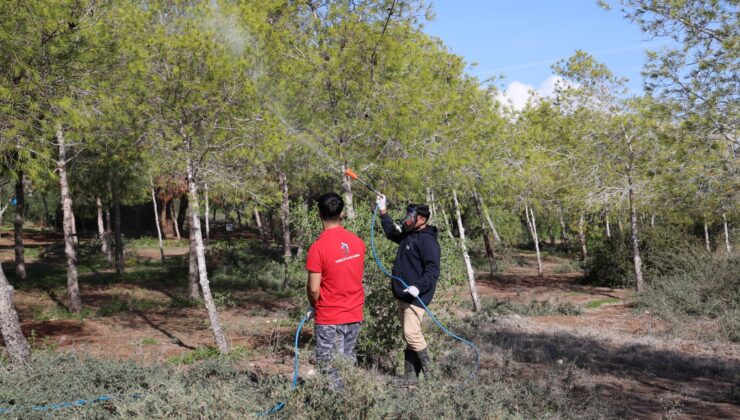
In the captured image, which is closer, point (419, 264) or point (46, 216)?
point (419, 264)

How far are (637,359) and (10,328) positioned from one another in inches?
352

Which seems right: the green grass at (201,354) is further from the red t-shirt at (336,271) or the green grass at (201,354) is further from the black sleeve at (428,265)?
the red t-shirt at (336,271)

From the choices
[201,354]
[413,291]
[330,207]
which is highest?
[330,207]

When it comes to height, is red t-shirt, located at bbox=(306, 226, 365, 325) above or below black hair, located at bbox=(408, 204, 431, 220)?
below

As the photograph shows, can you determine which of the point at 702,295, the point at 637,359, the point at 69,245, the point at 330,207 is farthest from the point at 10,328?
the point at 702,295

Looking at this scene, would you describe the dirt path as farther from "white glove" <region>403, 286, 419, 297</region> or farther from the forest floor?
"white glove" <region>403, 286, 419, 297</region>

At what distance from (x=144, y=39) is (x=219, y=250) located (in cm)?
1663

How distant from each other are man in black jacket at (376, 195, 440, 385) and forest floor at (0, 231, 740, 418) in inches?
51.5

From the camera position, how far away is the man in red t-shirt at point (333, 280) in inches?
177

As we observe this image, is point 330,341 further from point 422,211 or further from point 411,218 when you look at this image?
point 422,211

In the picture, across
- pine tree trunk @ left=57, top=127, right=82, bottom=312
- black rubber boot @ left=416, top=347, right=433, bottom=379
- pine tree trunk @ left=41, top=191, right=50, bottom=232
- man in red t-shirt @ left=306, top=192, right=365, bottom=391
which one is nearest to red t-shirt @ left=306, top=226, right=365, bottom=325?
man in red t-shirt @ left=306, top=192, right=365, bottom=391

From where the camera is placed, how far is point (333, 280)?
15.0 ft

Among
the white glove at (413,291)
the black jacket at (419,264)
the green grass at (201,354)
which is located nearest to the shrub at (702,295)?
the black jacket at (419,264)

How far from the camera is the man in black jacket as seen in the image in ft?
18.7
